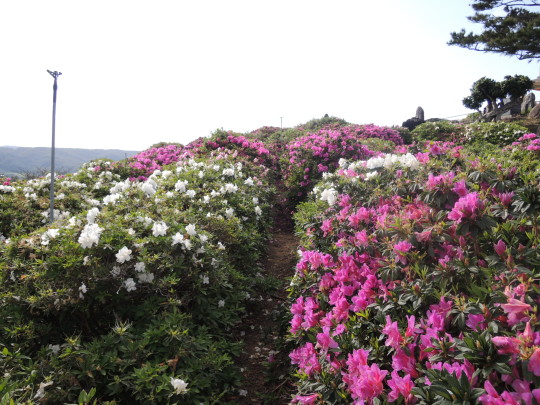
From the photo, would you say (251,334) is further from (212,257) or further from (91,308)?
(91,308)

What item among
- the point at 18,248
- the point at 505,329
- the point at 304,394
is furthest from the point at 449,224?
the point at 18,248

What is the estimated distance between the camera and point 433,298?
1.99 m

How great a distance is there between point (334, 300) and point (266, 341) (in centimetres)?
144

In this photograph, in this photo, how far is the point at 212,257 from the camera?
3.25 meters

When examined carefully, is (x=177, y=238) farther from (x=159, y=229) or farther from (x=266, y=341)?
(x=266, y=341)

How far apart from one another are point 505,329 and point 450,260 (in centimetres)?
56

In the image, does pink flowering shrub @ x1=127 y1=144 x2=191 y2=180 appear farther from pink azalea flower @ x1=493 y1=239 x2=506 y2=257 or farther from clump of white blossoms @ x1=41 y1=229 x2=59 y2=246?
pink azalea flower @ x1=493 y1=239 x2=506 y2=257

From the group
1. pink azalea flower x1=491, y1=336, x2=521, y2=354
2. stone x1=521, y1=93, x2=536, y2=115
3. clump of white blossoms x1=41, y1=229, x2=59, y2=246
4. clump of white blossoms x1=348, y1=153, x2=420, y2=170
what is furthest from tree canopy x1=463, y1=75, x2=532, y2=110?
clump of white blossoms x1=41, y1=229, x2=59, y2=246

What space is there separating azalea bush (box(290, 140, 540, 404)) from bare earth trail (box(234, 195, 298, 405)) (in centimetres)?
52

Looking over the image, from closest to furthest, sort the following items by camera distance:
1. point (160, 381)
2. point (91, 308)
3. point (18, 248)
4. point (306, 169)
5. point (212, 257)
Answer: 1. point (160, 381)
2. point (91, 308)
3. point (18, 248)
4. point (212, 257)
5. point (306, 169)

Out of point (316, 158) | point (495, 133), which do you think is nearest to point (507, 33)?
point (495, 133)

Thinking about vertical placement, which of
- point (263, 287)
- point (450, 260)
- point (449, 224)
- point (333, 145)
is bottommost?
point (263, 287)

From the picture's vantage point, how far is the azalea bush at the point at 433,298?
4.84 ft

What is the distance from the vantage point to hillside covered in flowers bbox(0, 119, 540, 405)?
1619 mm
